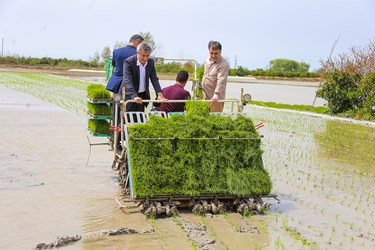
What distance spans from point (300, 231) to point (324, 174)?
3.62m

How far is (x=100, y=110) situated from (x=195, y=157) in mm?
2554

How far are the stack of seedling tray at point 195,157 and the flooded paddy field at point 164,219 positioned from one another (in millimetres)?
328

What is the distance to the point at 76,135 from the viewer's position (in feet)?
42.4

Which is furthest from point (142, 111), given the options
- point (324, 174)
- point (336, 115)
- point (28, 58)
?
point (28, 58)

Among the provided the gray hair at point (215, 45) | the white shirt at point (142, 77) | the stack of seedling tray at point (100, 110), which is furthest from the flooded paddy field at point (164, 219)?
the gray hair at point (215, 45)

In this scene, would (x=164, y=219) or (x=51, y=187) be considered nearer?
(x=164, y=219)

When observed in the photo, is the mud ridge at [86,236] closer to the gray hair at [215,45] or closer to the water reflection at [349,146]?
the gray hair at [215,45]

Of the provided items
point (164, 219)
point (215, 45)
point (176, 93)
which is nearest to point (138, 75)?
point (176, 93)

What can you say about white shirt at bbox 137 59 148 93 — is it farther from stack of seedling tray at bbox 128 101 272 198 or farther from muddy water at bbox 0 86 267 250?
muddy water at bbox 0 86 267 250

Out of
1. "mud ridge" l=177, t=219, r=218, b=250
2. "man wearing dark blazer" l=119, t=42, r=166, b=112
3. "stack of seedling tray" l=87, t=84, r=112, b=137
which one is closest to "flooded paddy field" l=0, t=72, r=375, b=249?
"mud ridge" l=177, t=219, r=218, b=250

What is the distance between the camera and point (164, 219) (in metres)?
6.24

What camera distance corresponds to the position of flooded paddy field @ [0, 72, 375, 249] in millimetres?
5605

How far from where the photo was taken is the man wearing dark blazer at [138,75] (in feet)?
24.0

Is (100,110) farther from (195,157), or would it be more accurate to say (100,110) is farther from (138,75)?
(195,157)
